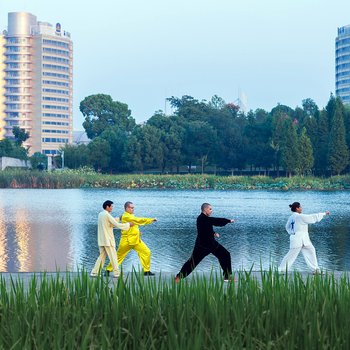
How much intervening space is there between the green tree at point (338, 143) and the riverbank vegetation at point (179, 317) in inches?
3072

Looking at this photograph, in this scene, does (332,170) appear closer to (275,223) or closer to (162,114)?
(162,114)

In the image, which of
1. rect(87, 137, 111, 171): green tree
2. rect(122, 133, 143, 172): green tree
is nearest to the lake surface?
rect(122, 133, 143, 172): green tree

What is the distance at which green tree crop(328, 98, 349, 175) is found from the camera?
84.1 meters

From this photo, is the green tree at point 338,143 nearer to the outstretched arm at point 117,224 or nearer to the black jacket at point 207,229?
the outstretched arm at point 117,224

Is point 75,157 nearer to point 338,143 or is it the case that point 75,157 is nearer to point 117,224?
point 338,143

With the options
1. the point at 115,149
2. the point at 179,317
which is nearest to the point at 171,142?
the point at 115,149

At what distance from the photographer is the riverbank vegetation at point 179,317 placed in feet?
21.0

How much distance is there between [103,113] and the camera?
146m

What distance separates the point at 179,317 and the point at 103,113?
140 m

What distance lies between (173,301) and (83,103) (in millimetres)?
140873

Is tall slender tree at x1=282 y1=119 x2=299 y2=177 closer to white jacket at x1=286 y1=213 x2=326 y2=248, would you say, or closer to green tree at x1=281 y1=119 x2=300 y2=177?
green tree at x1=281 y1=119 x2=300 y2=177

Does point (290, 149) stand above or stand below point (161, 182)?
above

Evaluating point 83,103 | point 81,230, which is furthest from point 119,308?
point 83,103

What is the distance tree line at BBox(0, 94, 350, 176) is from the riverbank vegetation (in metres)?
78.4
